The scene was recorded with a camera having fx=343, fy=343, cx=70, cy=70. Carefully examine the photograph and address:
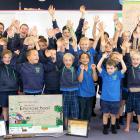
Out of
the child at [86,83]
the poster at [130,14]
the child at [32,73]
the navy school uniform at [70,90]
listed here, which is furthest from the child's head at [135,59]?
the poster at [130,14]

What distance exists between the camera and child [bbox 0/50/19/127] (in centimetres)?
418

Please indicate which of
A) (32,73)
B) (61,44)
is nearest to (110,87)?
(61,44)

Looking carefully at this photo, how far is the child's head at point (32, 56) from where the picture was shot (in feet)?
13.6

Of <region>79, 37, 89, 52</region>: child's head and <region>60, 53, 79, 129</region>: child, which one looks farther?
<region>79, 37, 89, 52</region>: child's head

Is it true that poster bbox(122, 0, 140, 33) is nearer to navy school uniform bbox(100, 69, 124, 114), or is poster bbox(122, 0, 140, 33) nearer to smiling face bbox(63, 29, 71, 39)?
smiling face bbox(63, 29, 71, 39)

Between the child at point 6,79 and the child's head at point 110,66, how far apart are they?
1137 mm

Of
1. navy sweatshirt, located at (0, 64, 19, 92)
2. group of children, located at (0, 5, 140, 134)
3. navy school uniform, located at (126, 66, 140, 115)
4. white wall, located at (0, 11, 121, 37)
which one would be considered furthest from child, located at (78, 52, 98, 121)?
white wall, located at (0, 11, 121, 37)

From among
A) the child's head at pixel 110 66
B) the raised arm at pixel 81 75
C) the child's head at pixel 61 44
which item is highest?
the child's head at pixel 61 44

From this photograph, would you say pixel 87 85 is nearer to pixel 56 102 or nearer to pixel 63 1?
pixel 56 102

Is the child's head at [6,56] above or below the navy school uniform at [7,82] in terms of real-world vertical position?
above

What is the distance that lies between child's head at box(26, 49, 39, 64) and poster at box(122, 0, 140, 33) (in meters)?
2.45

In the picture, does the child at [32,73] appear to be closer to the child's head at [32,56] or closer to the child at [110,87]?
the child's head at [32,56]

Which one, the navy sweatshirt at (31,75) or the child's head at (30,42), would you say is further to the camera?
the child's head at (30,42)

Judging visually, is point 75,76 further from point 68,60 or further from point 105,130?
point 105,130
